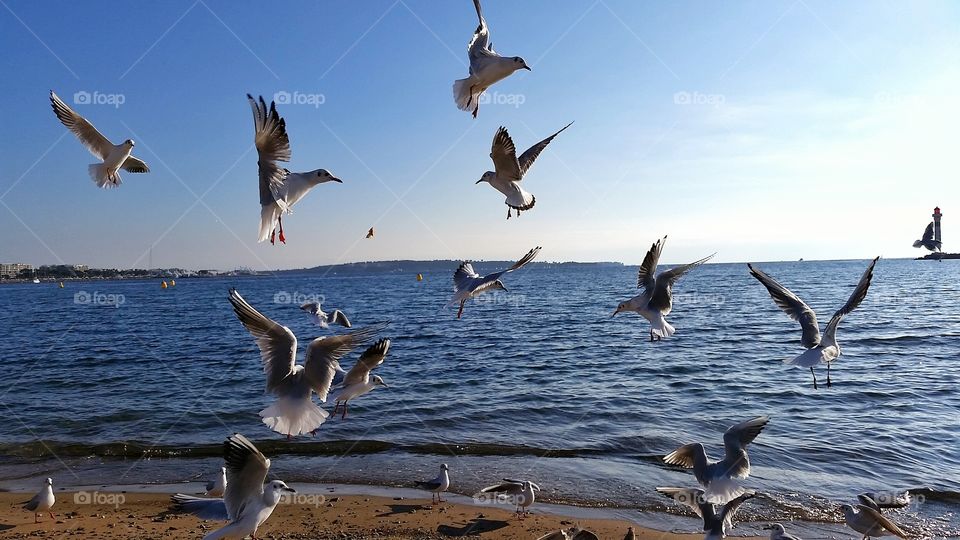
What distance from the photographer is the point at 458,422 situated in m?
13.3

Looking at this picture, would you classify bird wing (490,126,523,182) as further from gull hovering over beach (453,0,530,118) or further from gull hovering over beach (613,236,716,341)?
gull hovering over beach (613,236,716,341)

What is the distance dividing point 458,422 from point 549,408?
7.49 feet

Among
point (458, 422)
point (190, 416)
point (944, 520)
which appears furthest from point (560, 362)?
point (944, 520)

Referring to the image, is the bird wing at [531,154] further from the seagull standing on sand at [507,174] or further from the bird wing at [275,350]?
the bird wing at [275,350]

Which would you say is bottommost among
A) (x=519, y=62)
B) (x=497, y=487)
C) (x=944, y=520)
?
(x=944, y=520)

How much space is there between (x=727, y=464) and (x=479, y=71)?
16.2 feet

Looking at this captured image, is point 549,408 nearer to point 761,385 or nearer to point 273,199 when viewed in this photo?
point 761,385

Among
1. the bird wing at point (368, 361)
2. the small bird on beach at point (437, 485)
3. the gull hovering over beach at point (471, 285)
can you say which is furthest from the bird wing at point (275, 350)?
the small bird on beach at point (437, 485)

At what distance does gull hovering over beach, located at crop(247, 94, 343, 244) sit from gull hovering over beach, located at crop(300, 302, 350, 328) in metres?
5.05

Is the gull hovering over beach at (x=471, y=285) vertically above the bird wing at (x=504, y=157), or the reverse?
the bird wing at (x=504, y=157)

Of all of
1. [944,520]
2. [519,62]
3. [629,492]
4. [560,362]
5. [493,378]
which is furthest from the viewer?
[560,362]

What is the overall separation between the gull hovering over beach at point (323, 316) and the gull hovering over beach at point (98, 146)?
3.80 meters

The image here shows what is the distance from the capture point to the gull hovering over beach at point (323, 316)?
10875mm

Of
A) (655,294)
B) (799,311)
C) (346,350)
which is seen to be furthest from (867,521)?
(346,350)
